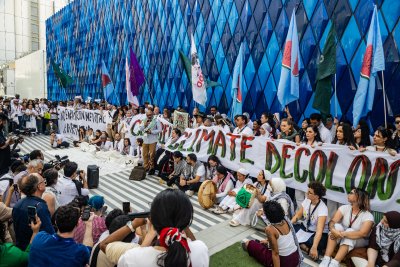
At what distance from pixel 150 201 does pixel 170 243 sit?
5.12m

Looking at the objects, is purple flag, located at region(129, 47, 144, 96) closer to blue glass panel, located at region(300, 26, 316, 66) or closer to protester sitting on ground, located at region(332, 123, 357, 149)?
blue glass panel, located at region(300, 26, 316, 66)

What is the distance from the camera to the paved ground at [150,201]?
4812 millimetres

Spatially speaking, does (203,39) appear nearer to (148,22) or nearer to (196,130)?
(148,22)

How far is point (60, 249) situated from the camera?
2436 millimetres

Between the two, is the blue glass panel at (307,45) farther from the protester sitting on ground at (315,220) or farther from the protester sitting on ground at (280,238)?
the protester sitting on ground at (280,238)

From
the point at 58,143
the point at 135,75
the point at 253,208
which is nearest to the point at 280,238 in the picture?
the point at 253,208

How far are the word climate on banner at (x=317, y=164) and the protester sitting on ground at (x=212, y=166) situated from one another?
9.5 inches

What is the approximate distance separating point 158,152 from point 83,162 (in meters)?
2.92

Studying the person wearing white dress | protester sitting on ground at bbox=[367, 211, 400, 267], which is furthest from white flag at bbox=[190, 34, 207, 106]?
the person wearing white dress

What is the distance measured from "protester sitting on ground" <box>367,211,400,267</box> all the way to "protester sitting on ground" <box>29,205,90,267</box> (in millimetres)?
3270

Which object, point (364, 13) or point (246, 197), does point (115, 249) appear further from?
point (364, 13)

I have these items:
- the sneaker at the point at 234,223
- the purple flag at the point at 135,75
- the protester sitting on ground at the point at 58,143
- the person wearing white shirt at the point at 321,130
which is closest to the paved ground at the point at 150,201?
the sneaker at the point at 234,223

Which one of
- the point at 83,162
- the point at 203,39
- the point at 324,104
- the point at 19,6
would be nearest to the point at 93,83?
the point at 203,39

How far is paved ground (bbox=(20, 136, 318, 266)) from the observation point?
15.8 feet
